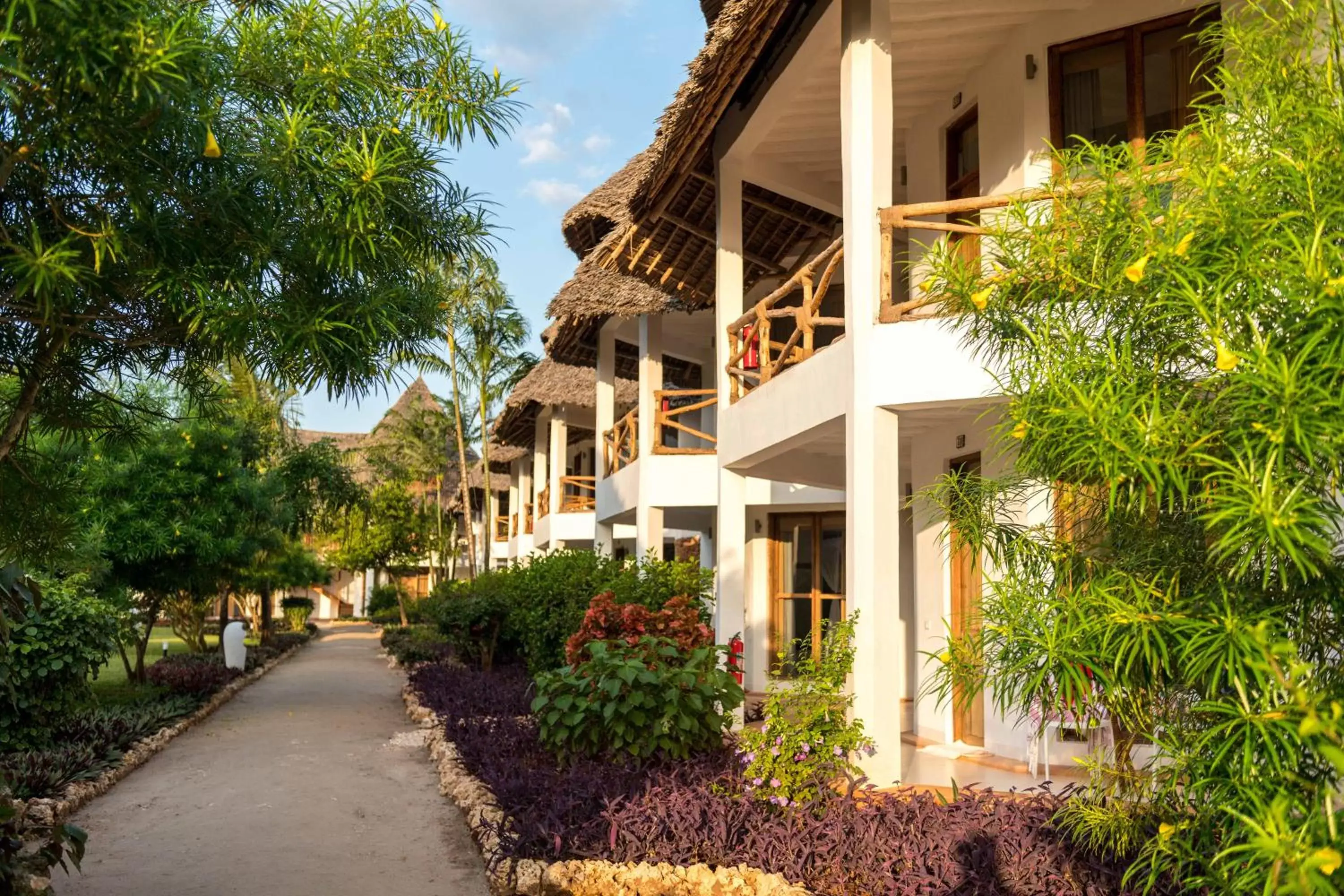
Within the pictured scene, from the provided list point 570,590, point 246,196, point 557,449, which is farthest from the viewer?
point 557,449

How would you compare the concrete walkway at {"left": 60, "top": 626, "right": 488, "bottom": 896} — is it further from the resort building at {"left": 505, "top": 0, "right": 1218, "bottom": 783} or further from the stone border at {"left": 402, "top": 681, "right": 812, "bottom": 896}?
the resort building at {"left": 505, "top": 0, "right": 1218, "bottom": 783}

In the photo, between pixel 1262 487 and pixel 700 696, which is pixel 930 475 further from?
pixel 1262 487

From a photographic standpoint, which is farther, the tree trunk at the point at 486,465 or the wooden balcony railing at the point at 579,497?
the tree trunk at the point at 486,465

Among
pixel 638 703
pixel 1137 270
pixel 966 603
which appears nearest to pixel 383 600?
pixel 966 603

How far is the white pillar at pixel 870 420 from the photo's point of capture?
23.6 ft

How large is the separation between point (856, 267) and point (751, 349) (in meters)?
4.94

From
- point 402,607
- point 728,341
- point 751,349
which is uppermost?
point 751,349

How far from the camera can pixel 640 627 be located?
383 inches

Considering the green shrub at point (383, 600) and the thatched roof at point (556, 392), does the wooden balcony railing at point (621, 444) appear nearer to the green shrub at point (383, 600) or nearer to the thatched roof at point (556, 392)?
the thatched roof at point (556, 392)

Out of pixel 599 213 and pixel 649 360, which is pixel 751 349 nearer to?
pixel 649 360

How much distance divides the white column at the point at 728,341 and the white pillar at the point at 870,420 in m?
3.37

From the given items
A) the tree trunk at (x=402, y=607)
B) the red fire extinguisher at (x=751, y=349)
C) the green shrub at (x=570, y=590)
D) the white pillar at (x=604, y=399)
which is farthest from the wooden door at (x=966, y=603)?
the tree trunk at (x=402, y=607)

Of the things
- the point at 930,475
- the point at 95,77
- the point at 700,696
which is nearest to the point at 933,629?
the point at 930,475

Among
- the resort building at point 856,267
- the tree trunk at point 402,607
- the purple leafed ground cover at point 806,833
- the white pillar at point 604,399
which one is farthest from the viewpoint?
the tree trunk at point 402,607
